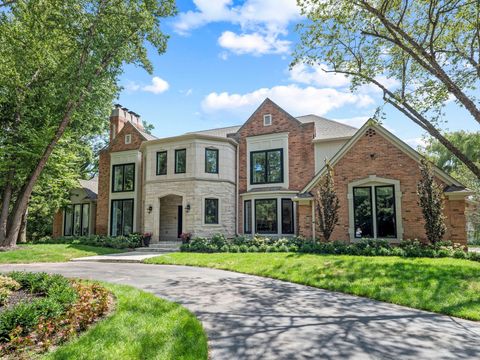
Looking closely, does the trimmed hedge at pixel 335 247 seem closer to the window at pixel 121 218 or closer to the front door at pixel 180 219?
the front door at pixel 180 219

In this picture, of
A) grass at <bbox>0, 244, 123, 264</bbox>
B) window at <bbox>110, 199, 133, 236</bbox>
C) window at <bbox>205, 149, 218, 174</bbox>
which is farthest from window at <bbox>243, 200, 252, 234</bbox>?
window at <bbox>110, 199, 133, 236</bbox>

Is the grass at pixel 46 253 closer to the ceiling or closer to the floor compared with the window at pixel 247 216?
closer to the floor

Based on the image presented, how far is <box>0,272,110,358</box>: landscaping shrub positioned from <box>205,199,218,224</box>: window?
1296 cm

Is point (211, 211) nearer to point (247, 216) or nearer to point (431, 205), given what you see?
point (247, 216)

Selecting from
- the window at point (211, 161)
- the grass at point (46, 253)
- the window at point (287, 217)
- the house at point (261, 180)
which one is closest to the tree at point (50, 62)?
the grass at point (46, 253)

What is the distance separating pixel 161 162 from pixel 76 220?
1016 cm

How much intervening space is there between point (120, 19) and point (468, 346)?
19632 millimetres

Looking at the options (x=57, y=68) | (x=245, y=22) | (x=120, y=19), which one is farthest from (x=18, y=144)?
(x=245, y=22)

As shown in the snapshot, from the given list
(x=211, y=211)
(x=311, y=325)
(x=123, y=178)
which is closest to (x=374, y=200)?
(x=211, y=211)

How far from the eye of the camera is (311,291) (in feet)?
25.8

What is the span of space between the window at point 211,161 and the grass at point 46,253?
7.08 metres

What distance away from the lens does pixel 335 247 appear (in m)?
13.3

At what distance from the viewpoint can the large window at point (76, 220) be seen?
25.2 meters

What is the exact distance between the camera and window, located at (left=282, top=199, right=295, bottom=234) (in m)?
18.9
